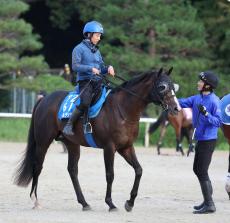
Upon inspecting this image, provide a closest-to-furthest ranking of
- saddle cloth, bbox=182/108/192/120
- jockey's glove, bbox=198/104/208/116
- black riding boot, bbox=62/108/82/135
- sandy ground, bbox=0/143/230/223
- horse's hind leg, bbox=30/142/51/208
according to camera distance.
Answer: sandy ground, bbox=0/143/230/223 < jockey's glove, bbox=198/104/208/116 < black riding boot, bbox=62/108/82/135 < horse's hind leg, bbox=30/142/51/208 < saddle cloth, bbox=182/108/192/120

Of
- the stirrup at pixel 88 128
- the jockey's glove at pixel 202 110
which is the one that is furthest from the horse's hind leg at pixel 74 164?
the jockey's glove at pixel 202 110

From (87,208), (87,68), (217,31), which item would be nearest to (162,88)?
(87,68)

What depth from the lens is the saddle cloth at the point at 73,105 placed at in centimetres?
1149

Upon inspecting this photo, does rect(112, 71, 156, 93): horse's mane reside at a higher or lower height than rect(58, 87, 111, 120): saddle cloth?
higher

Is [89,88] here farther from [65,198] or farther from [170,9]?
[170,9]

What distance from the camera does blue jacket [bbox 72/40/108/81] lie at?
11.5m

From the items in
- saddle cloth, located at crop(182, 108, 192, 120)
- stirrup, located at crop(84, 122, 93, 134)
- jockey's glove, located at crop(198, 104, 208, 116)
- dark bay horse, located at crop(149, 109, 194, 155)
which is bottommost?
dark bay horse, located at crop(149, 109, 194, 155)

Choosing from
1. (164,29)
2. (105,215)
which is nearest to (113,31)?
(164,29)

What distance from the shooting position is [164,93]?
10.9 m

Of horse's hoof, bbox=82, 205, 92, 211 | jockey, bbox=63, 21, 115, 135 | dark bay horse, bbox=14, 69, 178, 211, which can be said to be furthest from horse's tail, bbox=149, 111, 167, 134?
horse's hoof, bbox=82, 205, 92, 211

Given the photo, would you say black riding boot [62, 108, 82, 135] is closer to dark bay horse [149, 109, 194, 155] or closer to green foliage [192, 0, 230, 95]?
dark bay horse [149, 109, 194, 155]

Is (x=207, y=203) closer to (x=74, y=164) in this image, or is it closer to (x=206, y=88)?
(x=206, y=88)

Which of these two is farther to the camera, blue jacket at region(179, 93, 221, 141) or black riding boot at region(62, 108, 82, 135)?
black riding boot at region(62, 108, 82, 135)

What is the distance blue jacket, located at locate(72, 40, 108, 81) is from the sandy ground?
72.2 inches
